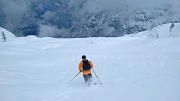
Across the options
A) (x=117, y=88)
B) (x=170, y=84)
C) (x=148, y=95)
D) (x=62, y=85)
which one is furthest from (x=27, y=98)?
(x=170, y=84)

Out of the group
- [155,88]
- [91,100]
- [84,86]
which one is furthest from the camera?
[84,86]

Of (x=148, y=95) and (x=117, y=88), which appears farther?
(x=117, y=88)

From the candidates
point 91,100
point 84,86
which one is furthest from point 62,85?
point 91,100

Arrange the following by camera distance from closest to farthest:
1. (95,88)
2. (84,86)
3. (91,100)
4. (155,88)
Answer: (91,100) < (155,88) < (95,88) < (84,86)

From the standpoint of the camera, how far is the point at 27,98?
884cm

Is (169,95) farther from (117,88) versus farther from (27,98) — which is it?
(27,98)

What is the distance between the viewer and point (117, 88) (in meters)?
9.87

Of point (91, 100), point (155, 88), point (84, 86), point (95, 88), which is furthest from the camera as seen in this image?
point (84, 86)

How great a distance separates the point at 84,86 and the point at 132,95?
3228 millimetres

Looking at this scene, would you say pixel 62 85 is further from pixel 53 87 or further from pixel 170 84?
pixel 170 84

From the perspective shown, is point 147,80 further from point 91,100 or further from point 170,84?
point 91,100

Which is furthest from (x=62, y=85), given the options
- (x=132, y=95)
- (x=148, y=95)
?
(x=148, y=95)

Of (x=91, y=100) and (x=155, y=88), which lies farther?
(x=155, y=88)

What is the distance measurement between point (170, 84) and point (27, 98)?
25.3 feet
